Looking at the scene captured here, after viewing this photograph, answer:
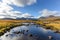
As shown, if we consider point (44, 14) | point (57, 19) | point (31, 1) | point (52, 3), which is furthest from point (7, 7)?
point (57, 19)

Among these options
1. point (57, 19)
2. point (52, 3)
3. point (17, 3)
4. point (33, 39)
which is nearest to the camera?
point (33, 39)

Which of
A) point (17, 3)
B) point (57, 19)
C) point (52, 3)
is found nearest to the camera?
point (52, 3)

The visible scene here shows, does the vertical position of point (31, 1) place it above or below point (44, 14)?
above

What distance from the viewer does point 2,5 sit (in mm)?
20906

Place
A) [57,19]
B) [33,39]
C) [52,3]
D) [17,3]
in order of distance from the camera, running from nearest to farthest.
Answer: [33,39]
[52,3]
[17,3]
[57,19]

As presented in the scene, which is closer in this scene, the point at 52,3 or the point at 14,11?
the point at 52,3

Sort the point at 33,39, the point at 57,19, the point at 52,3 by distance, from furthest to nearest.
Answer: the point at 57,19 → the point at 52,3 → the point at 33,39

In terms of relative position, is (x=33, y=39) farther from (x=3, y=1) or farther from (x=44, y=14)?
(x=3, y=1)

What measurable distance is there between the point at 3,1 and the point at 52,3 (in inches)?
346

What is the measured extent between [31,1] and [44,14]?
336 cm

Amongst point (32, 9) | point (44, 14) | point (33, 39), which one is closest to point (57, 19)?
point (44, 14)

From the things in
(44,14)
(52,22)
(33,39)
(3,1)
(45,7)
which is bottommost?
(33,39)

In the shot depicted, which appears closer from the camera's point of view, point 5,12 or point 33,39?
point 33,39

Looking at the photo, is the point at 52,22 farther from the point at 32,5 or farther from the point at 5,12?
the point at 5,12
